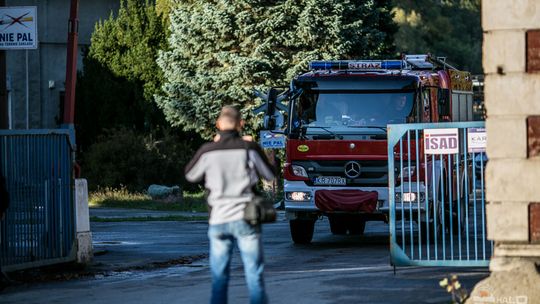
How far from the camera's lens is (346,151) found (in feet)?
69.2

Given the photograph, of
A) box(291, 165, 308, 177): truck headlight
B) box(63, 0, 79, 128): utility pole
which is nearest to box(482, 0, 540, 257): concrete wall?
box(63, 0, 79, 128): utility pole

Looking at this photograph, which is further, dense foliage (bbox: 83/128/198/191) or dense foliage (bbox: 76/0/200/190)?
dense foliage (bbox: 76/0/200/190)

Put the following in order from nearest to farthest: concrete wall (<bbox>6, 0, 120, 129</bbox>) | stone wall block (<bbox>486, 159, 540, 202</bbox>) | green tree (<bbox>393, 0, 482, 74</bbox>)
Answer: stone wall block (<bbox>486, 159, 540, 202</bbox>), concrete wall (<bbox>6, 0, 120, 129</bbox>), green tree (<bbox>393, 0, 482, 74</bbox>)

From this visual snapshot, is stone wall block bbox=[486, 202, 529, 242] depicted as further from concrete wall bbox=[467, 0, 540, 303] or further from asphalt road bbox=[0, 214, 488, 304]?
asphalt road bbox=[0, 214, 488, 304]

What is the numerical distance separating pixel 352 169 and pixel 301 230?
5.33 feet

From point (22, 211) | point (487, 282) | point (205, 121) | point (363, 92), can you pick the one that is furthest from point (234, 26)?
point (487, 282)

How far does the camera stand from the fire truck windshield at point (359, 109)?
2114cm

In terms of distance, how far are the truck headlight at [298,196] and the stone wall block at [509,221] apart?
891 centimetres

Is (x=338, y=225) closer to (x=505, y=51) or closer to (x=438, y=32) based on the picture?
(x=505, y=51)

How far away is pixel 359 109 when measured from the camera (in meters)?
21.2

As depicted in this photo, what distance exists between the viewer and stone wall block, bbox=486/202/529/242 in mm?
12312

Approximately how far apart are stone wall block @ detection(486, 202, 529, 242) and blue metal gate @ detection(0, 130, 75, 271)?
19.7 ft

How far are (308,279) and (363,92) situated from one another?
611 centimetres

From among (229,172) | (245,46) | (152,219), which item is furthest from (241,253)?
(245,46)
